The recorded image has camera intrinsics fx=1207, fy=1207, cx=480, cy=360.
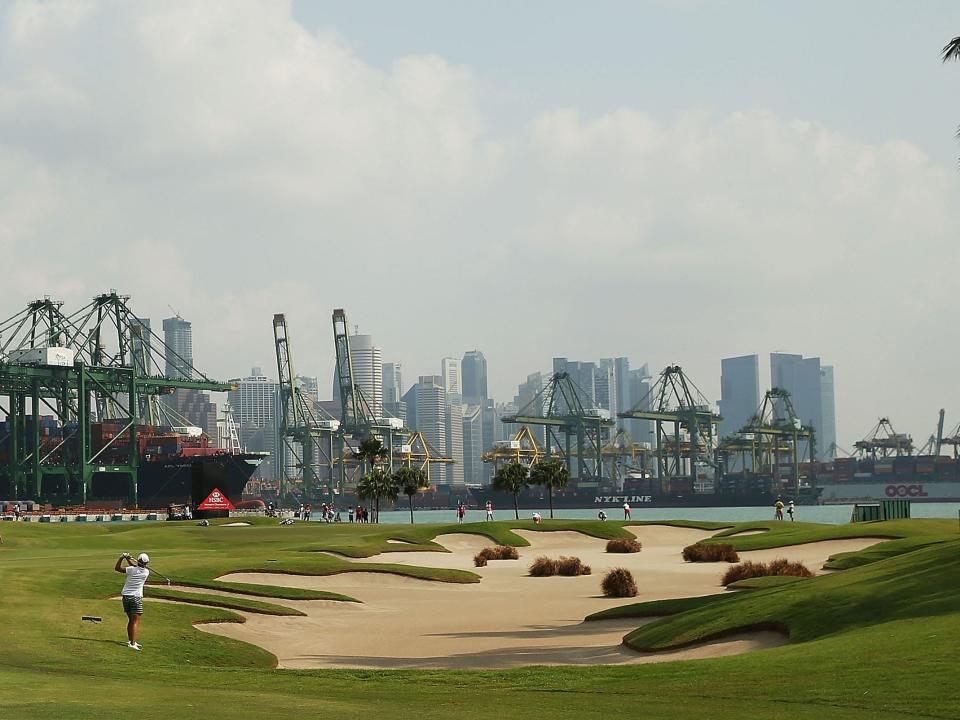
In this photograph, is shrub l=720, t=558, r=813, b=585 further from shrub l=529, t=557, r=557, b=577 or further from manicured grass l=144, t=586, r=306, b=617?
manicured grass l=144, t=586, r=306, b=617

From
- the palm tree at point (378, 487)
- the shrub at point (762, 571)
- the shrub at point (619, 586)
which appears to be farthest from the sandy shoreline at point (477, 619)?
the palm tree at point (378, 487)

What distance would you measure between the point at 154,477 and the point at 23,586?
150011mm

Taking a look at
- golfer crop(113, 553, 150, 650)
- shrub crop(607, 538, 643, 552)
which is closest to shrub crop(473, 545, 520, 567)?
shrub crop(607, 538, 643, 552)

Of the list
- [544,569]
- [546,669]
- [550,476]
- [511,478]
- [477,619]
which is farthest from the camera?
[550,476]

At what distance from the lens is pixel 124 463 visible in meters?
176

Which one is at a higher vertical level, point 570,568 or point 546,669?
point 546,669

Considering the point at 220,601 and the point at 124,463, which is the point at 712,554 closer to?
the point at 220,601

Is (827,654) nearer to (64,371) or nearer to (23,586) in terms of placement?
(23,586)

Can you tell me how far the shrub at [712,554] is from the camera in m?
52.9

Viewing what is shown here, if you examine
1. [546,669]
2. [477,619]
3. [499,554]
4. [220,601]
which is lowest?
[499,554]

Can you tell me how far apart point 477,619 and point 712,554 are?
2389 cm

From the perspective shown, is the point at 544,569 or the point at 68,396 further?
the point at 68,396

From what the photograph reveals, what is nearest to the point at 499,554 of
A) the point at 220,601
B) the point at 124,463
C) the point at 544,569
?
the point at 544,569

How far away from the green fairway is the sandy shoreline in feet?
2.86
